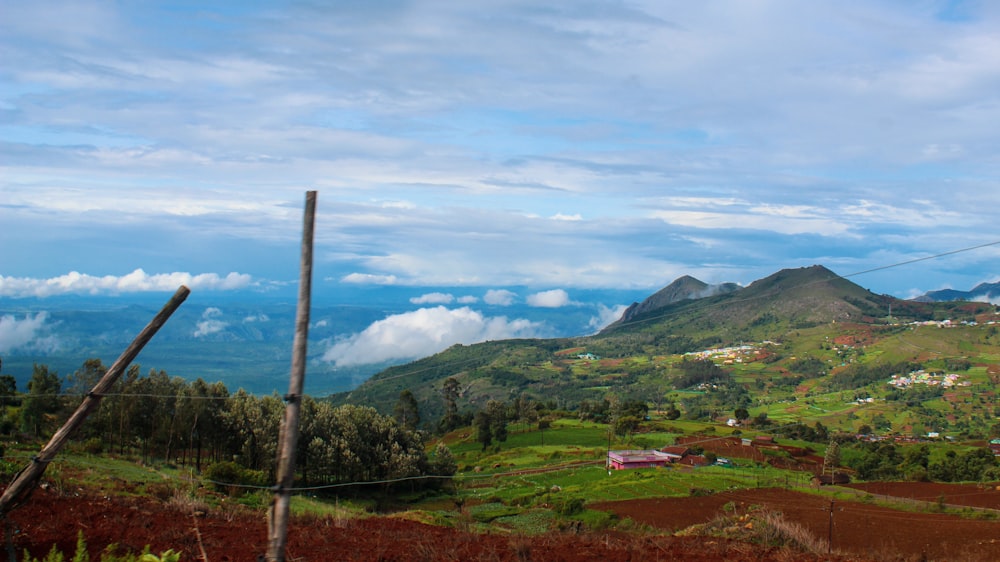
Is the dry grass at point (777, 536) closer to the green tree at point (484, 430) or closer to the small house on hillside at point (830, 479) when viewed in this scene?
the small house on hillside at point (830, 479)

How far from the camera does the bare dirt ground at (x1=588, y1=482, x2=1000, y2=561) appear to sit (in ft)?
67.4

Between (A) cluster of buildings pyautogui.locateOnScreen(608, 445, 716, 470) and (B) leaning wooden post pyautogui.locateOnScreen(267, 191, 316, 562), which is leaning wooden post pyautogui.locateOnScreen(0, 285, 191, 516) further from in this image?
(A) cluster of buildings pyautogui.locateOnScreen(608, 445, 716, 470)

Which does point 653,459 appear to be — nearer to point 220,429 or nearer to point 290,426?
point 220,429

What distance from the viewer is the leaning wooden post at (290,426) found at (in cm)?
533

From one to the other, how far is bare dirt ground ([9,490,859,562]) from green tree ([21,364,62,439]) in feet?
81.8

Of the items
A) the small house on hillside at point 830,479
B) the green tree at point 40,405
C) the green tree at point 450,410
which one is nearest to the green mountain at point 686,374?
the green tree at point 450,410

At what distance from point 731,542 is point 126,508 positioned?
508 inches

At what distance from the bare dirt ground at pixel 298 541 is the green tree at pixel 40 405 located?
2493 cm

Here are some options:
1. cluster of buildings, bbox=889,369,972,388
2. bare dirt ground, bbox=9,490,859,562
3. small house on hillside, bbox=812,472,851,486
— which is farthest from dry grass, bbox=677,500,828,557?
cluster of buildings, bbox=889,369,972,388

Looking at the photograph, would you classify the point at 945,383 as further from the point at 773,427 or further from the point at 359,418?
the point at 359,418

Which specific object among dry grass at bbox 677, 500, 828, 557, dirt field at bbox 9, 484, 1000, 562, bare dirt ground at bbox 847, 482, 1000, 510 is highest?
dirt field at bbox 9, 484, 1000, 562

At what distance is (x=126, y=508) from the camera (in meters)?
13.2

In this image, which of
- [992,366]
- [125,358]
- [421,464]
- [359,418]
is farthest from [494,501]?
[992,366]

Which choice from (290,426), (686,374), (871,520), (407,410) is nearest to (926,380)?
(686,374)
